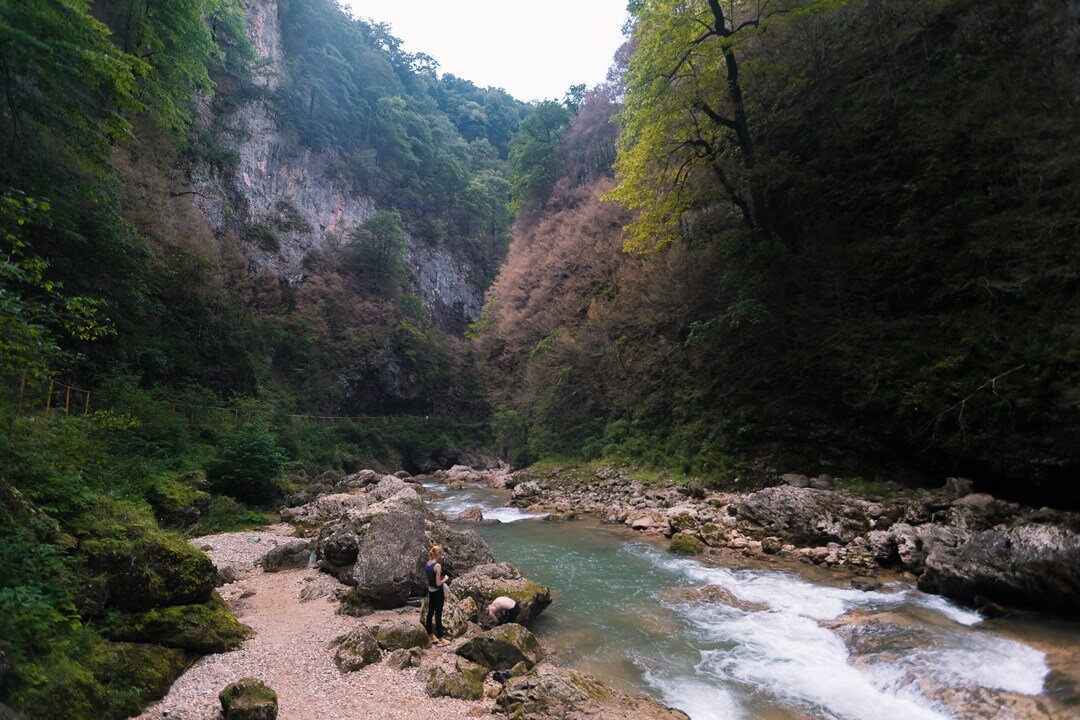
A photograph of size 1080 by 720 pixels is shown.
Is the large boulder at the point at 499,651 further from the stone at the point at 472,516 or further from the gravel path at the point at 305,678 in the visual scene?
the stone at the point at 472,516

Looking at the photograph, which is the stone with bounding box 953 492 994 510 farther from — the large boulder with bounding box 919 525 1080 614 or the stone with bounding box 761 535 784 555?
the stone with bounding box 761 535 784 555

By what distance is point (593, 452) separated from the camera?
1927 centimetres

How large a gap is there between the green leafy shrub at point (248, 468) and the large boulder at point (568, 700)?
11.0 metres

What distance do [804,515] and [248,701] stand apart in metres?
8.99

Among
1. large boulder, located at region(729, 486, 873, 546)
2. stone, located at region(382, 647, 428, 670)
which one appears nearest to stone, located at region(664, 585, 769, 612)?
large boulder, located at region(729, 486, 873, 546)

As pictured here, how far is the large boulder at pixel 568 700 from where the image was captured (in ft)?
14.0

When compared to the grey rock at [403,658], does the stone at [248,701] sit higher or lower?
higher

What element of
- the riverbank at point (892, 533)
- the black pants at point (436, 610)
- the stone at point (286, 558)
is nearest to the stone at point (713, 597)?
the riverbank at point (892, 533)

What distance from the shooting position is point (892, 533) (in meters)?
7.58

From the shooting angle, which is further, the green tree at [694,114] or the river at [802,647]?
the green tree at [694,114]

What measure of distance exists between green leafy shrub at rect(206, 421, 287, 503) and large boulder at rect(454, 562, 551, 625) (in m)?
8.40

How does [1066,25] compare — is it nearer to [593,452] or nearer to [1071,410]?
[1071,410]

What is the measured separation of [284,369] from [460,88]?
60067 millimetres

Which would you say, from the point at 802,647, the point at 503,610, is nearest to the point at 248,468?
the point at 503,610
